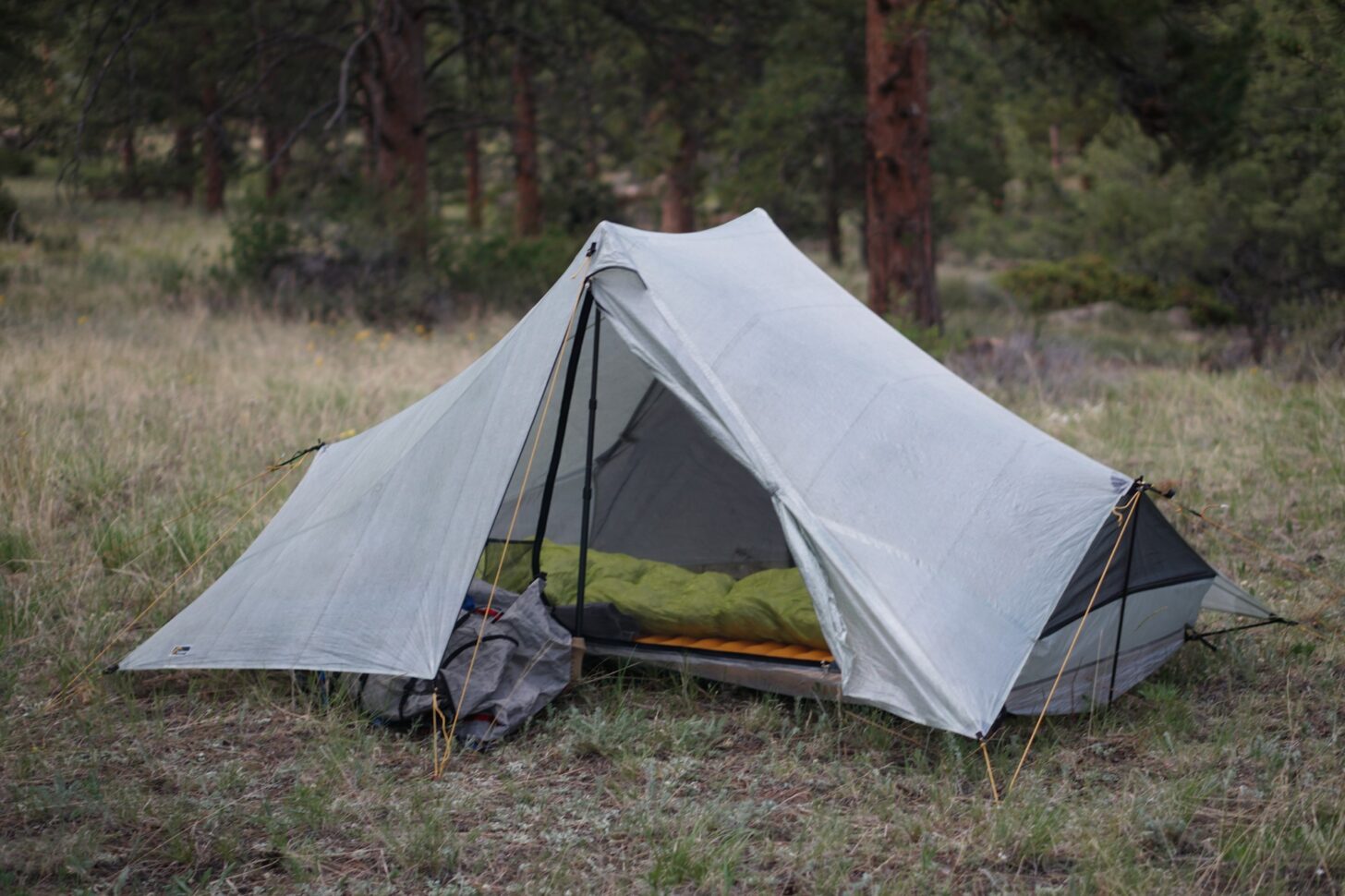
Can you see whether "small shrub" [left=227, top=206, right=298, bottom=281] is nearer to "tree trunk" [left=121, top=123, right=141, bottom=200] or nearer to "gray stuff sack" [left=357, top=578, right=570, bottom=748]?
"tree trunk" [left=121, top=123, right=141, bottom=200]

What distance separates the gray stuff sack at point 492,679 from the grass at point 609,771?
0.31 feet

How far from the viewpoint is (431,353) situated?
10094 millimetres

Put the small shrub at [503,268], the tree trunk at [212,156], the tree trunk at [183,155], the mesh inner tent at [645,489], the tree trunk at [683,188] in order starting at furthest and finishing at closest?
the tree trunk at [683,188]
the tree trunk at [212,156]
the small shrub at [503,268]
the tree trunk at [183,155]
the mesh inner tent at [645,489]

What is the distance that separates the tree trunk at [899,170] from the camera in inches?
385

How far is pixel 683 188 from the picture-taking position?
17.2 m

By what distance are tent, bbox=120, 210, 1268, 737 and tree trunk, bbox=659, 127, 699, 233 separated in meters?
12.5

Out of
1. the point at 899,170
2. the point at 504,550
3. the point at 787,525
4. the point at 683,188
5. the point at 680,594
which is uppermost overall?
the point at 899,170

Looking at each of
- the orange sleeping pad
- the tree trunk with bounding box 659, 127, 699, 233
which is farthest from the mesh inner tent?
the tree trunk with bounding box 659, 127, 699, 233

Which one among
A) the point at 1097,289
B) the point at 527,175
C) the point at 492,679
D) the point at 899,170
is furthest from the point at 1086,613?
the point at 1097,289

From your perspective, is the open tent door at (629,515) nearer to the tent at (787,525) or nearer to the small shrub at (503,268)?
the tent at (787,525)

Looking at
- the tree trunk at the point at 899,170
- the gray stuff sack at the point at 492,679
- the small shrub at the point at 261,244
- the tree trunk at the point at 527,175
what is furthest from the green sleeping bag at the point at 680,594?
the tree trunk at the point at 527,175

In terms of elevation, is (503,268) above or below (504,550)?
above

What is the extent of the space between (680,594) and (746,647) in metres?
0.39

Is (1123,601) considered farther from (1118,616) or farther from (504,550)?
(504,550)
